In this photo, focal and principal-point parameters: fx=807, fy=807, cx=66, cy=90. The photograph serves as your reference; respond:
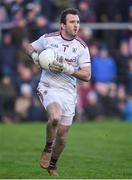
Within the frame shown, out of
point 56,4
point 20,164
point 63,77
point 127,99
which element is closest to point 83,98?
point 127,99

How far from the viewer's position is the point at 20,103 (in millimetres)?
23375

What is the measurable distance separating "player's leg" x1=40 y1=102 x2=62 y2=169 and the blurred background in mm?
11433

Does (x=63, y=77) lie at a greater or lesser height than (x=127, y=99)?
greater

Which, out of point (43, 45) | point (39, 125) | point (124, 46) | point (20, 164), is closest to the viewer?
point (43, 45)

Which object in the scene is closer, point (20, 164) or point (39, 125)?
point (20, 164)

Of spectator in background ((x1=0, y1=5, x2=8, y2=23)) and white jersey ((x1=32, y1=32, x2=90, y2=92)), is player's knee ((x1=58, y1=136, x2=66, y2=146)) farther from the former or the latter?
spectator in background ((x1=0, y1=5, x2=8, y2=23))

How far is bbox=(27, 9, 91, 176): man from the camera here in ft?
39.0

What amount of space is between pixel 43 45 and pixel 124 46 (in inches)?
480

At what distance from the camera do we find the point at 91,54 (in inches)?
944

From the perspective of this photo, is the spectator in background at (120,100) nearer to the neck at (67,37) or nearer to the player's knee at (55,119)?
the neck at (67,37)

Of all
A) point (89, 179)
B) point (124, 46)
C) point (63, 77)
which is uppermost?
point (63, 77)

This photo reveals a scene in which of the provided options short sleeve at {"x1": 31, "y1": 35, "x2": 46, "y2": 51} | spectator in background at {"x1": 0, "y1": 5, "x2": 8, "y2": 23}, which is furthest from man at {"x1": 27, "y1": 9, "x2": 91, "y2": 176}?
spectator in background at {"x1": 0, "y1": 5, "x2": 8, "y2": 23}

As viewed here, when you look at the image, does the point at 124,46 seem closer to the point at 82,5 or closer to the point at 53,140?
the point at 82,5

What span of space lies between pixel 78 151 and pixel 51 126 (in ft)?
16.8
